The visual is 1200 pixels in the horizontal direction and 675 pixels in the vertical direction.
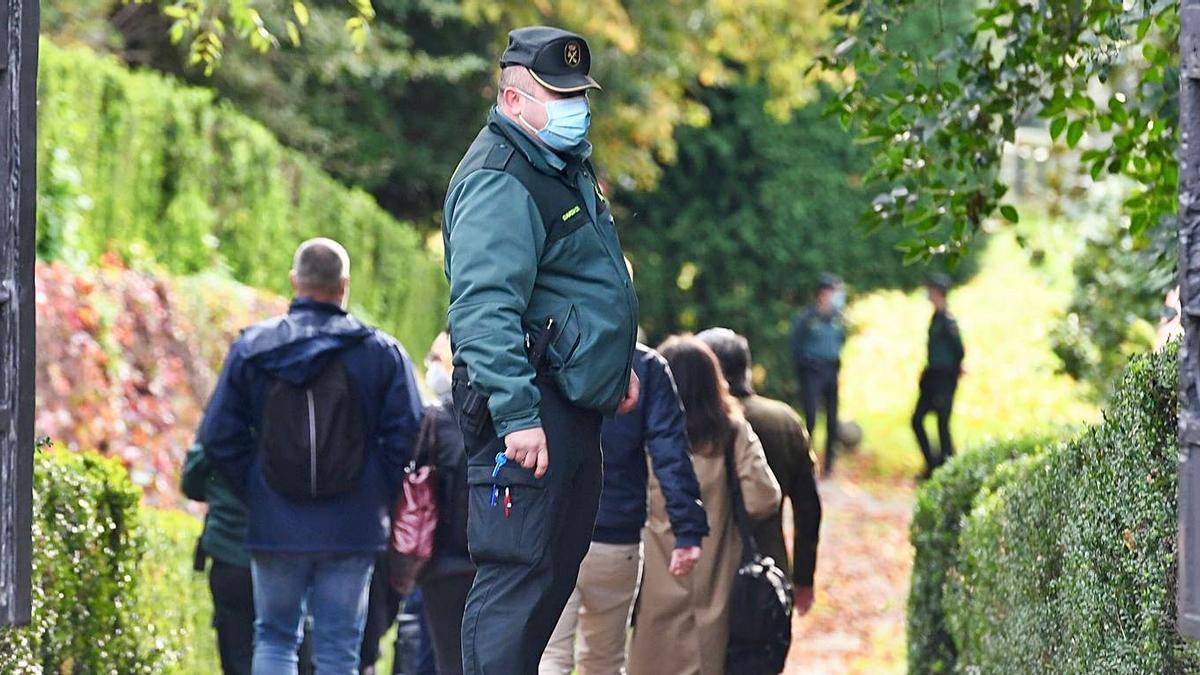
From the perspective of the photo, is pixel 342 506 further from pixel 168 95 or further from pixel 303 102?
pixel 303 102

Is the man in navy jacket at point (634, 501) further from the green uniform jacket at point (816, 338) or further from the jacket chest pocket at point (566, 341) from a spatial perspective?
the green uniform jacket at point (816, 338)

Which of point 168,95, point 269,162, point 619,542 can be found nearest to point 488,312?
point 619,542

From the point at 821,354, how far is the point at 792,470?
14.5 meters

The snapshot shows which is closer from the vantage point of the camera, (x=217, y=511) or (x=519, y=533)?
(x=519, y=533)

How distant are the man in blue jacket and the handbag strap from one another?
120cm

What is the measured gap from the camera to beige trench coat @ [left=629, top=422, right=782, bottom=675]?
805 centimetres

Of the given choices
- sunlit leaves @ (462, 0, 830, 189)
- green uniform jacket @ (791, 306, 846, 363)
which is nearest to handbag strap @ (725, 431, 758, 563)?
sunlit leaves @ (462, 0, 830, 189)

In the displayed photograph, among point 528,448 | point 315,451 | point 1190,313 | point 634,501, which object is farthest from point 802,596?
point 1190,313

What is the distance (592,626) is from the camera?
25.1ft

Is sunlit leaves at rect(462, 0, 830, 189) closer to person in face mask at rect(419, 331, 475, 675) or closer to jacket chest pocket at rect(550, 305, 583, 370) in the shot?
person in face mask at rect(419, 331, 475, 675)

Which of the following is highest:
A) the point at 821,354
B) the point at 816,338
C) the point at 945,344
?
the point at 816,338

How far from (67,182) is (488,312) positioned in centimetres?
888

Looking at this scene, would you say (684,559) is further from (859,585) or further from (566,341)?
(859,585)

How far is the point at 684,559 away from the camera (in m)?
7.54
